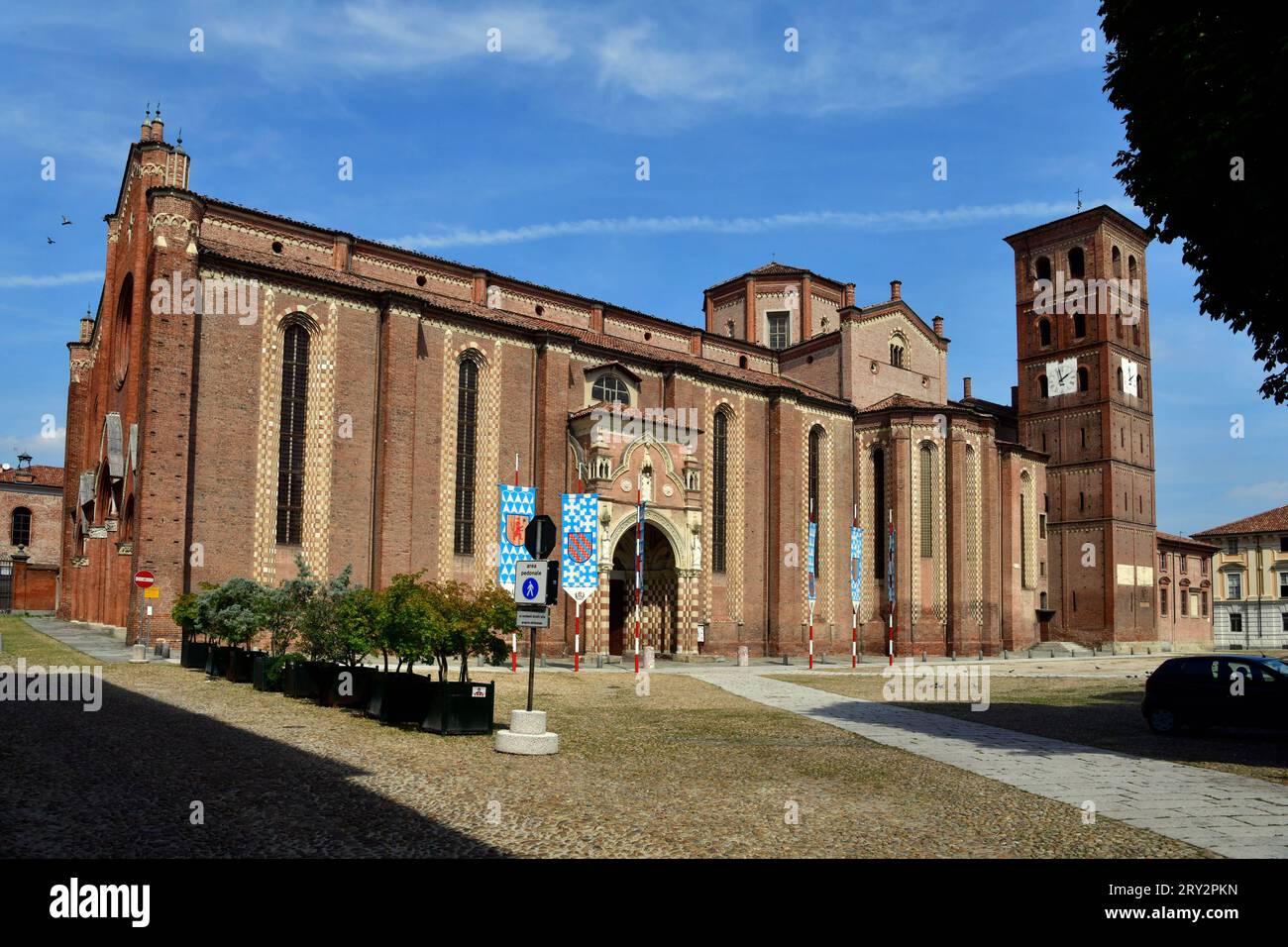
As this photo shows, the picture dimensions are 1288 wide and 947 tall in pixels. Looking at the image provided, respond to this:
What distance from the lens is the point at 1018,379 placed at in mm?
60094

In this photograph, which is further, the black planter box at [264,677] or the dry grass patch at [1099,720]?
the black planter box at [264,677]

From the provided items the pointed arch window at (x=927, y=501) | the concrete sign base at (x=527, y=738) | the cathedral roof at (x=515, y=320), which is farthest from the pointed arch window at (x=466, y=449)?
the pointed arch window at (x=927, y=501)

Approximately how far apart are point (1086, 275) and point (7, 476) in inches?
3063

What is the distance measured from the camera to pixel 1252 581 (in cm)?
7819

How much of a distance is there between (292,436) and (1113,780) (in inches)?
1040

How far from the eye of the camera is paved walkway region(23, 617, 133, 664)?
2503 centimetres

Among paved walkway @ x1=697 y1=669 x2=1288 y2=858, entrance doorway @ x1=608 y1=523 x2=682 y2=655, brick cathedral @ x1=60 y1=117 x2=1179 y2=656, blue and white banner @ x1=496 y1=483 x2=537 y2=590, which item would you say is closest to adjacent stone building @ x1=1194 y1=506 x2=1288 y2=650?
brick cathedral @ x1=60 y1=117 x2=1179 y2=656

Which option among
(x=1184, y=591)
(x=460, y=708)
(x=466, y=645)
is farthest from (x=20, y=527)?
(x=1184, y=591)

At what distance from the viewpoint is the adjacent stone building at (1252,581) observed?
76.6m

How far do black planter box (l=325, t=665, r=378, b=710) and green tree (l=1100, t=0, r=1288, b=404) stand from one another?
48.4 feet

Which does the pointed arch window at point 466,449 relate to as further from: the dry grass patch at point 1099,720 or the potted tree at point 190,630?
the dry grass patch at point 1099,720

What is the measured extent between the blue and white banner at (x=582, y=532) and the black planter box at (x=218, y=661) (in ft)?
41.3

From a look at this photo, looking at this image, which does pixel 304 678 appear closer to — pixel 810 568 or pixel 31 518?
pixel 810 568
